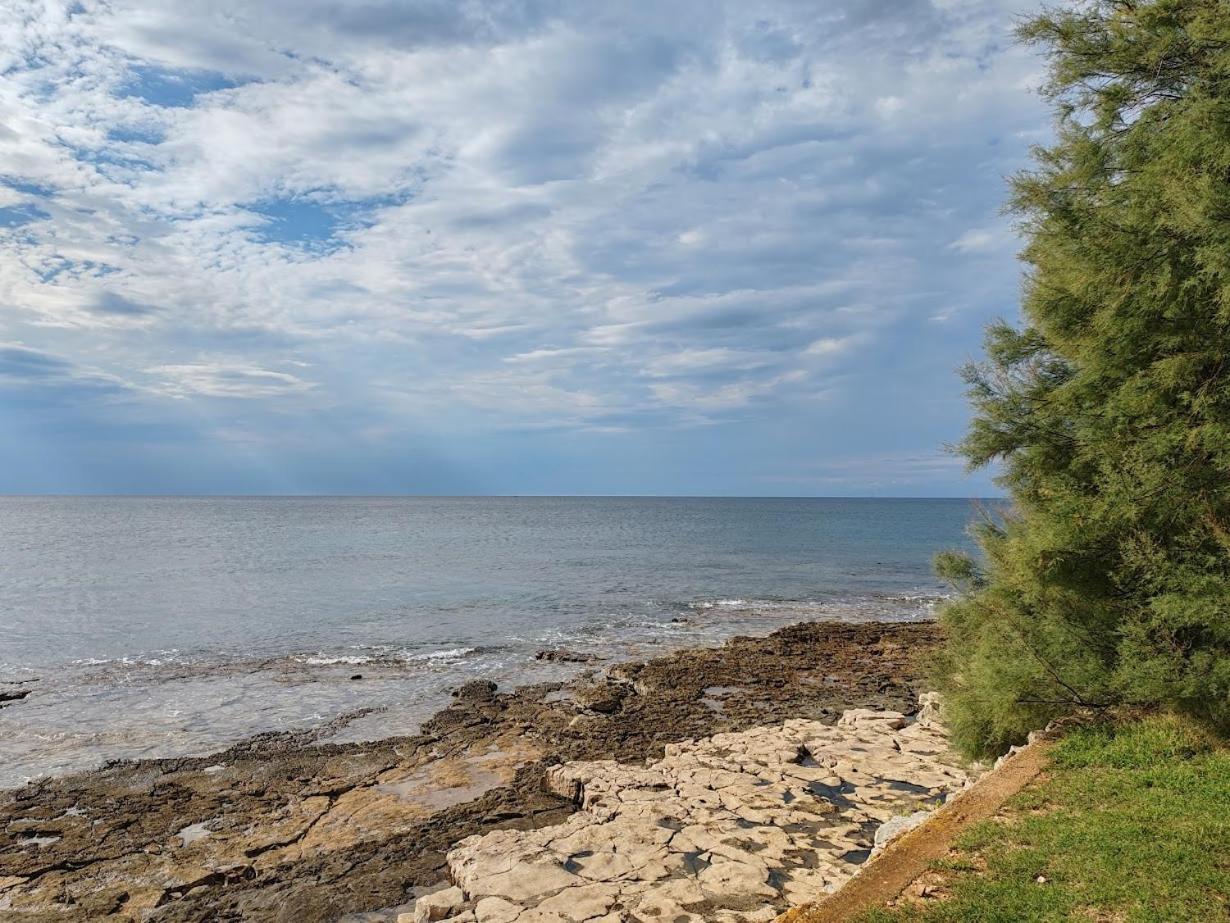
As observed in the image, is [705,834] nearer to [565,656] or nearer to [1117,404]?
[1117,404]

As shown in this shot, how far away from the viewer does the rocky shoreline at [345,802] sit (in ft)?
31.0

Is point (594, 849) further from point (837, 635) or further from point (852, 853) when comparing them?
point (837, 635)

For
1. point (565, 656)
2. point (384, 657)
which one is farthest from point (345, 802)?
point (384, 657)

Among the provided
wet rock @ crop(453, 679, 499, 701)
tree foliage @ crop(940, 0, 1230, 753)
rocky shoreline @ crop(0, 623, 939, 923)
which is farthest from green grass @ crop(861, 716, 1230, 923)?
wet rock @ crop(453, 679, 499, 701)

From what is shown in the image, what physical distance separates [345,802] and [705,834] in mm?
6305

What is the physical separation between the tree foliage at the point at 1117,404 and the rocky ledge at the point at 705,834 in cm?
226

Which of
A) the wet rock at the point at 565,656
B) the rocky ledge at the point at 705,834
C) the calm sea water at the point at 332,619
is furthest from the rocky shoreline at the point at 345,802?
the wet rock at the point at 565,656

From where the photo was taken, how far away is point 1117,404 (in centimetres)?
924

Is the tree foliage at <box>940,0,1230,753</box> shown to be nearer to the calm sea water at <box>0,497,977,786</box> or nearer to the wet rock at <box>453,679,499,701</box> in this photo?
the calm sea water at <box>0,497,977,786</box>

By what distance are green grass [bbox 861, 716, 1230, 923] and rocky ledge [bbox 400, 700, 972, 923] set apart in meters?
1.93

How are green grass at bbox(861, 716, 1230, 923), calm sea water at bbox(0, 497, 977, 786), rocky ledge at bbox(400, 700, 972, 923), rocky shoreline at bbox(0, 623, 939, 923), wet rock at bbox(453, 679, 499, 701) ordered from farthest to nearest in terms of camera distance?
wet rock at bbox(453, 679, 499, 701) < calm sea water at bbox(0, 497, 977, 786) < rocky shoreline at bbox(0, 623, 939, 923) < rocky ledge at bbox(400, 700, 972, 923) < green grass at bbox(861, 716, 1230, 923)

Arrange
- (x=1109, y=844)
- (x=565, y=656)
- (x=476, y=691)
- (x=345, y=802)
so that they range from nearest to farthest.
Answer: (x=1109, y=844) → (x=345, y=802) → (x=476, y=691) → (x=565, y=656)

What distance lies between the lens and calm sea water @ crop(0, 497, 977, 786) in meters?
17.9

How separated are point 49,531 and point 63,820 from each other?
3802 inches
